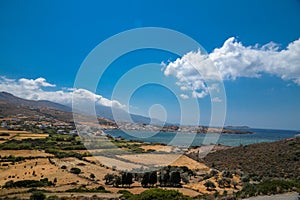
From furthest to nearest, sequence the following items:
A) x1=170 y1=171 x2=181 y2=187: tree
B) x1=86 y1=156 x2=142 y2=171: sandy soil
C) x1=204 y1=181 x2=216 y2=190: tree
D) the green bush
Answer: x1=86 y1=156 x2=142 y2=171: sandy soil, x1=170 y1=171 x2=181 y2=187: tree, x1=204 y1=181 x2=216 y2=190: tree, the green bush

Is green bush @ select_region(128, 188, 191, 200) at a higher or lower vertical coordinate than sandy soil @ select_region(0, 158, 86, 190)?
higher

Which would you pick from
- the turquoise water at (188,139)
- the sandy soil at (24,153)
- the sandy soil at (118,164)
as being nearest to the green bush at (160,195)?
the sandy soil at (118,164)

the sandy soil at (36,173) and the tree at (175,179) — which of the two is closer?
the tree at (175,179)

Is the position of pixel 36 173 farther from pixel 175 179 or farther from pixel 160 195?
pixel 160 195

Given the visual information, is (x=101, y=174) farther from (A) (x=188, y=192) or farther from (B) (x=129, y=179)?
(A) (x=188, y=192)

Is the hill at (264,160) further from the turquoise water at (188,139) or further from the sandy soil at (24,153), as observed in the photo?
the sandy soil at (24,153)

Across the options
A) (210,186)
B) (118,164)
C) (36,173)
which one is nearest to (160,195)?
(210,186)

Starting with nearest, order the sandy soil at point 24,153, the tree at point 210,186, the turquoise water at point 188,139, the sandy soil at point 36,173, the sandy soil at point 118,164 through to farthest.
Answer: the tree at point 210,186 → the sandy soil at point 36,173 → the sandy soil at point 118,164 → the sandy soil at point 24,153 → the turquoise water at point 188,139

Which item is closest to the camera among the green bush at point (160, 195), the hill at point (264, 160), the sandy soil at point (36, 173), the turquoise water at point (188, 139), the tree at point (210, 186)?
the green bush at point (160, 195)

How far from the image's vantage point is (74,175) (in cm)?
2734

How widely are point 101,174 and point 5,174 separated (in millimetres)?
9622

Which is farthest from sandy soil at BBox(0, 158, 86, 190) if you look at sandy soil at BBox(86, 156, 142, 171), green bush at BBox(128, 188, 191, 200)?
green bush at BBox(128, 188, 191, 200)

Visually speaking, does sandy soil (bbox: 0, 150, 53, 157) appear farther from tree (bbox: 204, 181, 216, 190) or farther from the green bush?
the green bush

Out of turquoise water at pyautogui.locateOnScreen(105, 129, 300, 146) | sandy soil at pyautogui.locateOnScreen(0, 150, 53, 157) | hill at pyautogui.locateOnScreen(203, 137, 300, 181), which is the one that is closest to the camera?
hill at pyautogui.locateOnScreen(203, 137, 300, 181)
